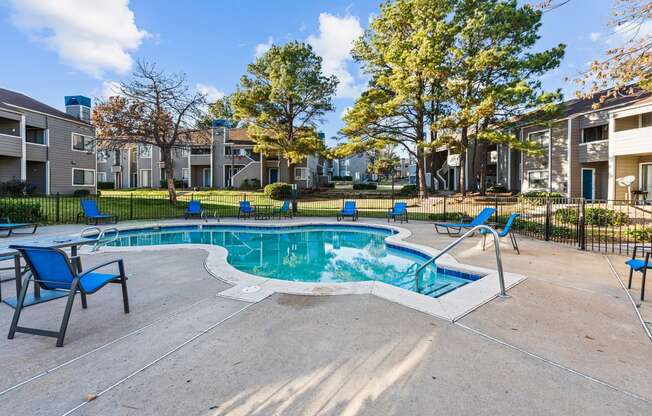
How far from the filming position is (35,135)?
24.0m

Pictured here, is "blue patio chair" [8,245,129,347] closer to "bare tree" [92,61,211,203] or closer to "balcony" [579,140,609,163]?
"bare tree" [92,61,211,203]

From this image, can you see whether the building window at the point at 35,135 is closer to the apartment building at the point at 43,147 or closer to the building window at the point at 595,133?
the apartment building at the point at 43,147

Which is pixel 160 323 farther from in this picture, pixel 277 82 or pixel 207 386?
pixel 277 82

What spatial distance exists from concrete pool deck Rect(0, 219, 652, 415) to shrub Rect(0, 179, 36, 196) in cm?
2130

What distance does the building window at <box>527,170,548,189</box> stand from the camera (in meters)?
24.4

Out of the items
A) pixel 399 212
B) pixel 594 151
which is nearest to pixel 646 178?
pixel 594 151

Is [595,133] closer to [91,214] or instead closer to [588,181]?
[588,181]

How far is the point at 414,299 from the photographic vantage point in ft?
14.7

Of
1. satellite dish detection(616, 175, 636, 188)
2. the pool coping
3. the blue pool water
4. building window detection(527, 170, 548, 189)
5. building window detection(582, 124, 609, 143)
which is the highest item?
building window detection(582, 124, 609, 143)

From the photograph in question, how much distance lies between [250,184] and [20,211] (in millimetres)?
23086

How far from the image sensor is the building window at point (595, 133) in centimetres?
2117

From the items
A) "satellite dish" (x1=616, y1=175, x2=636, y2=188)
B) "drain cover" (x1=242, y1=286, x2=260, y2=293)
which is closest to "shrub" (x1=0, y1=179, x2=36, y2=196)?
"drain cover" (x1=242, y1=286, x2=260, y2=293)

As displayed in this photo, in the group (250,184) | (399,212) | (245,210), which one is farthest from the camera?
(250,184)

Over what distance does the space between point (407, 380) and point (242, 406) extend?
1.29m
